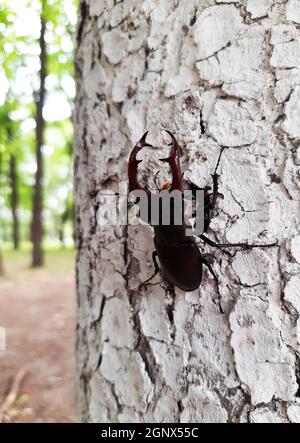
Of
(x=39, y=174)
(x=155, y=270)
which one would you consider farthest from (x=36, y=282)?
(x=155, y=270)

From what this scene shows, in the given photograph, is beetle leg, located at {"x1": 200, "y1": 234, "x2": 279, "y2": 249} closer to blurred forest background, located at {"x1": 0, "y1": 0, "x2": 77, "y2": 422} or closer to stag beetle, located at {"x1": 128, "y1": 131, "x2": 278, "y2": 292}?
stag beetle, located at {"x1": 128, "y1": 131, "x2": 278, "y2": 292}

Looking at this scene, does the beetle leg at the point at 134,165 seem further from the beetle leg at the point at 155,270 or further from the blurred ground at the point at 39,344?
the blurred ground at the point at 39,344

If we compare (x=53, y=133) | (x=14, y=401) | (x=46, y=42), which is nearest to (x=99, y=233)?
(x=14, y=401)

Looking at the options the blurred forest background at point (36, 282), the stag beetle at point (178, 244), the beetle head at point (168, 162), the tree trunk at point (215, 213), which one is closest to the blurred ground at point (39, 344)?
the blurred forest background at point (36, 282)

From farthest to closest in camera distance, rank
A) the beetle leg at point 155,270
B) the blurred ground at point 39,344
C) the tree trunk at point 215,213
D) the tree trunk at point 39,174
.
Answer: the tree trunk at point 39,174 → the blurred ground at point 39,344 → the beetle leg at point 155,270 → the tree trunk at point 215,213

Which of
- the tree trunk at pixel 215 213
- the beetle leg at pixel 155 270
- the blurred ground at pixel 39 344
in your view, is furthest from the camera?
the blurred ground at pixel 39 344

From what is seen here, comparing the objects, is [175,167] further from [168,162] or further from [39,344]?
[39,344]

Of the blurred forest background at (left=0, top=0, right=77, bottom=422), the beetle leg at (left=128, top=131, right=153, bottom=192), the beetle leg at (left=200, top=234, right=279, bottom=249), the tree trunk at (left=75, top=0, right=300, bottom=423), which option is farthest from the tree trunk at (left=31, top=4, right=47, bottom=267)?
the beetle leg at (left=200, top=234, right=279, bottom=249)
